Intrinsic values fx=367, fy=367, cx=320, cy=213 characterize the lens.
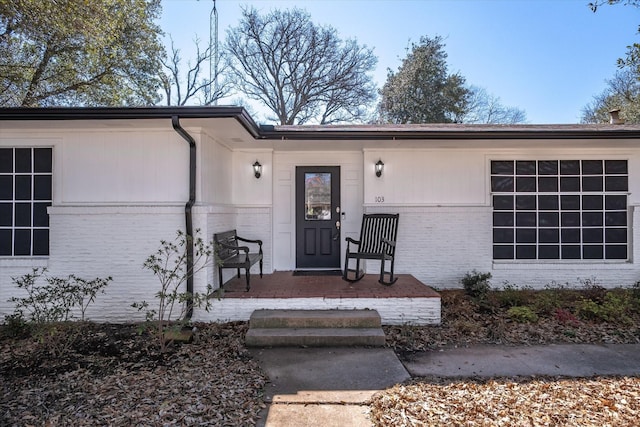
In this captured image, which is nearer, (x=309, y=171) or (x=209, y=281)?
(x=209, y=281)

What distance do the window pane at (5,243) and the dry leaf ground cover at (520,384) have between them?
5.24 meters

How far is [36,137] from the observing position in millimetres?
4973

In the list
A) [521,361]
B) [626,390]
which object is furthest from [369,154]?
[626,390]

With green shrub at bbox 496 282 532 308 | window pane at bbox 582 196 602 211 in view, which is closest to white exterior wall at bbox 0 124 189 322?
green shrub at bbox 496 282 532 308

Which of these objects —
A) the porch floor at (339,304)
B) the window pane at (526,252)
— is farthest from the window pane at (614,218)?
the porch floor at (339,304)

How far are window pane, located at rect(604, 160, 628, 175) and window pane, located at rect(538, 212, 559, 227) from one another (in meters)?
1.15

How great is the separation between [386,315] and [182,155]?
3.40m

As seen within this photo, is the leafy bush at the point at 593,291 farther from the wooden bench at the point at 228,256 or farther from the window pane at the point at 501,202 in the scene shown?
the wooden bench at the point at 228,256

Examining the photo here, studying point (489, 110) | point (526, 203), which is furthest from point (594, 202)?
point (489, 110)

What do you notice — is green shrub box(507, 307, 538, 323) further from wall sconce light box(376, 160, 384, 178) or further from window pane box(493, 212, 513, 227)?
wall sconce light box(376, 160, 384, 178)

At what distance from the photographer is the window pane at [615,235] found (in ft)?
20.9

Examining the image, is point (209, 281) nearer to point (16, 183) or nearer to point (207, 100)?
point (16, 183)

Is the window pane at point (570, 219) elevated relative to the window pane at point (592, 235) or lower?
elevated

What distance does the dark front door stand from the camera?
678cm
